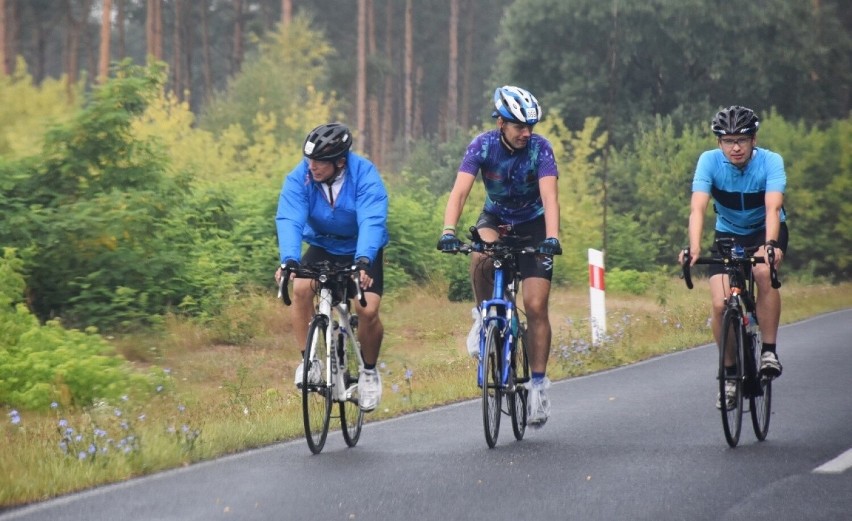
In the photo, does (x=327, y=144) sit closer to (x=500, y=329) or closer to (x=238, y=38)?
(x=500, y=329)

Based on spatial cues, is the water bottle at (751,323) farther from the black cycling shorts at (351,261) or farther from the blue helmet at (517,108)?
the black cycling shorts at (351,261)

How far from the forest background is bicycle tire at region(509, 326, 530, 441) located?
13.8 feet

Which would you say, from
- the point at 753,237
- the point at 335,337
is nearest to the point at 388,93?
the point at 753,237

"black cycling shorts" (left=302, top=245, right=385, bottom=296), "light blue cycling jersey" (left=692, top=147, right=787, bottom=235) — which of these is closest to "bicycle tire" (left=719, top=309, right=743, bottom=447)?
"light blue cycling jersey" (left=692, top=147, right=787, bottom=235)

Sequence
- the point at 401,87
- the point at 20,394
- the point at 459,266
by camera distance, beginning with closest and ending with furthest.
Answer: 1. the point at 20,394
2. the point at 459,266
3. the point at 401,87

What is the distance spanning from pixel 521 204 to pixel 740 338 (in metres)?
1.60

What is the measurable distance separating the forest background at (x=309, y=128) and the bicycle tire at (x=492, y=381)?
14.4 feet

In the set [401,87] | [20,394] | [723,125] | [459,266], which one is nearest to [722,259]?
[723,125]

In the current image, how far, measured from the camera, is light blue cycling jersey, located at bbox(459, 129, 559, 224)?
8750 mm

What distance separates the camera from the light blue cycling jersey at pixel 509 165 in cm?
875

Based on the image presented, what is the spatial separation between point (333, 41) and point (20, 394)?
63.1 metres

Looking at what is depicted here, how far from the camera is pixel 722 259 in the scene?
8680mm

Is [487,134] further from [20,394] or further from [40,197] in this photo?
[40,197]

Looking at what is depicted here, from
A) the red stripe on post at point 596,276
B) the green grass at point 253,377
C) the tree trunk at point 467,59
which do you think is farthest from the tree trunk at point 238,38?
the red stripe on post at point 596,276
